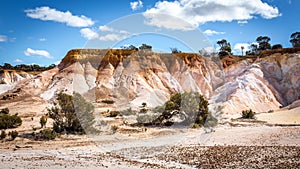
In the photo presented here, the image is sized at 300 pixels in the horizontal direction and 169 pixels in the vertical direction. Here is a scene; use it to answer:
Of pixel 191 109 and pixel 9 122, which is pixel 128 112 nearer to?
pixel 191 109

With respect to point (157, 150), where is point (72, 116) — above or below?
above

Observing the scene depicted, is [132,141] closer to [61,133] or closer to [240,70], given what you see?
[61,133]

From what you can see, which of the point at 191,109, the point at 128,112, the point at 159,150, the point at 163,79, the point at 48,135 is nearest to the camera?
the point at 159,150

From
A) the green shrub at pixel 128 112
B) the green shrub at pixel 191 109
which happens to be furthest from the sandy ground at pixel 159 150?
the green shrub at pixel 128 112

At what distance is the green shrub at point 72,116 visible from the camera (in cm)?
2122

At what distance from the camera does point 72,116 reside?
21406 mm

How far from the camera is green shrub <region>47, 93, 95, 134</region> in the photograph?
21.2 m

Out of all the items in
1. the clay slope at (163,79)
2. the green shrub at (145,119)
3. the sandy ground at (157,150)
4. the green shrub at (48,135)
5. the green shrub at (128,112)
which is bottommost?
the sandy ground at (157,150)

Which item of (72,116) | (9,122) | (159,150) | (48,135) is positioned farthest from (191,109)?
(9,122)

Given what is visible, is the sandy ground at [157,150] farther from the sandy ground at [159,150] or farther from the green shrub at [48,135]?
the green shrub at [48,135]

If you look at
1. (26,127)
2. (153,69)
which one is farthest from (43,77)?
(26,127)

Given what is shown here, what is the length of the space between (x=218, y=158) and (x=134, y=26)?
11.5 m

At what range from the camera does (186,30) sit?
73.7 feet

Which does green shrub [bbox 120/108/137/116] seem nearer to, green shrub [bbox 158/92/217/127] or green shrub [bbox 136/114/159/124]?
green shrub [bbox 136/114/159/124]
